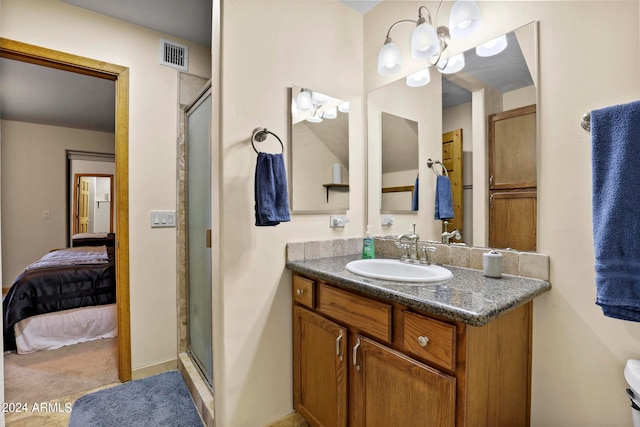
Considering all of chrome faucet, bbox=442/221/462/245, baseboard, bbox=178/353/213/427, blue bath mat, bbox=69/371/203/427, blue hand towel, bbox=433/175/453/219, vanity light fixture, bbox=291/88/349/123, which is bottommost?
blue bath mat, bbox=69/371/203/427

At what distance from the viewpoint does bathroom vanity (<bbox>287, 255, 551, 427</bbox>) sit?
34.5 inches

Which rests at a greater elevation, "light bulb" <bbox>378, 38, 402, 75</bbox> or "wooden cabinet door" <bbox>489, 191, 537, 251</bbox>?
"light bulb" <bbox>378, 38, 402, 75</bbox>

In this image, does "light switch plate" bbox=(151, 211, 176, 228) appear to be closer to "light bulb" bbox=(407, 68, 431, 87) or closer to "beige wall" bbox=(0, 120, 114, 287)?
"light bulb" bbox=(407, 68, 431, 87)

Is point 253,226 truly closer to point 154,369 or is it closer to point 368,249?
point 368,249

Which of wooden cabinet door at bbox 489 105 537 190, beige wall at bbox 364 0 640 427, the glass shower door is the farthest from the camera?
the glass shower door

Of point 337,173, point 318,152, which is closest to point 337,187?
point 337,173

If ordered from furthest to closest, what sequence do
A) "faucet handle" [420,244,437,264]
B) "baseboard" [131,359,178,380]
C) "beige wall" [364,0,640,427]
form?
"baseboard" [131,359,178,380] < "faucet handle" [420,244,437,264] < "beige wall" [364,0,640,427]

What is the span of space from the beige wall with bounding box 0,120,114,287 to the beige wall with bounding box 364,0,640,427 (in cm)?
593

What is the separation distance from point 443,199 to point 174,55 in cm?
222

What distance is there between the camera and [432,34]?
1.44 metres

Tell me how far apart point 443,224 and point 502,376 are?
2.39ft

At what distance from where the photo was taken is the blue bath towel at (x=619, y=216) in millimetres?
817

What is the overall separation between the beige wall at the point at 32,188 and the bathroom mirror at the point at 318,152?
4.88m

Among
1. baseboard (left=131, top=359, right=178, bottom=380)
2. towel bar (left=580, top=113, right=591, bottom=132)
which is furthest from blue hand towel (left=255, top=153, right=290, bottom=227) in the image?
baseboard (left=131, top=359, right=178, bottom=380)
